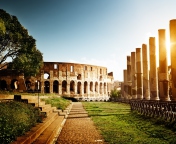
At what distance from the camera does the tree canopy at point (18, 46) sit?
2195 centimetres

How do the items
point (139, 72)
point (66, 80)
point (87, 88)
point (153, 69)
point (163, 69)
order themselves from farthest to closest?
point (87, 88), point (66, 80), point (139, 72), point (153, 69), point (163, 69)

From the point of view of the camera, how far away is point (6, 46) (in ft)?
74.4

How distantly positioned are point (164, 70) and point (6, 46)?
54.0 feet

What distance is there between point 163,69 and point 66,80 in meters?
28.6

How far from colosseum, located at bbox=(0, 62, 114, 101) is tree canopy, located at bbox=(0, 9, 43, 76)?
10630 mm

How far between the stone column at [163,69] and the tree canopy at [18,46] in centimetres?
1383

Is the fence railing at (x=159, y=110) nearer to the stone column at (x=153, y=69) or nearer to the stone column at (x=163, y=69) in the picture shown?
the stone column at (x=163, y=69)

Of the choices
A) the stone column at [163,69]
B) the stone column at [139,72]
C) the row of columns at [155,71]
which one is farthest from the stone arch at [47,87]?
the stone column at [163,69]

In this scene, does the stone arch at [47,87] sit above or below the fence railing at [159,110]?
above

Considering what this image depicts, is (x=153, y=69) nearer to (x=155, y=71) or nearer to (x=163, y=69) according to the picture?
(x=155, y=71)

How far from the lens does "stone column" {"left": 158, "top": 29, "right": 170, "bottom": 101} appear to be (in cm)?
1516

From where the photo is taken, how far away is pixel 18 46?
23.1 meters

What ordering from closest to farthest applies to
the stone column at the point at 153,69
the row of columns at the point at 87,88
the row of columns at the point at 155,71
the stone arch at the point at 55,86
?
the row of columns at the point at 155,71 → the stone column at the point at 153,69 → the row of columns at the point at 87,88 → the stone arch at the point at 55,86

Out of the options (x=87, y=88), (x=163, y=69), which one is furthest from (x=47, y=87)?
(x=163, y=69)
